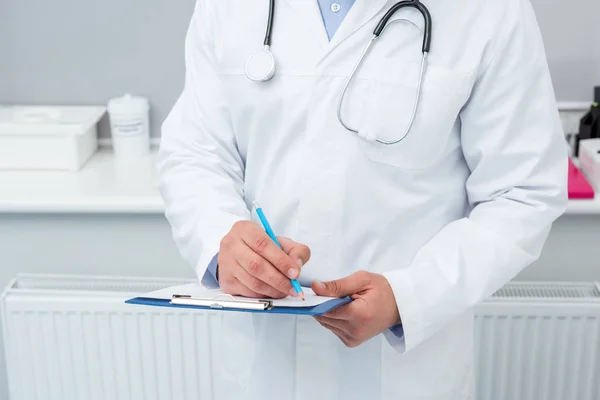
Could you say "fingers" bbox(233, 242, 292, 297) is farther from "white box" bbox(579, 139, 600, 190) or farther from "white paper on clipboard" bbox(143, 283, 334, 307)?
"white box" bbox(579, 139, 600, 190)

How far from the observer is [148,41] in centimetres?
183

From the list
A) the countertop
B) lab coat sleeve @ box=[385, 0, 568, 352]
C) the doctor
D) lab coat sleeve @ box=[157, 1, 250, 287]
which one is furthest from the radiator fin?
lab coat sleeve @ box=[157, 1, 250, 287]

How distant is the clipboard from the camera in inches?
34.3

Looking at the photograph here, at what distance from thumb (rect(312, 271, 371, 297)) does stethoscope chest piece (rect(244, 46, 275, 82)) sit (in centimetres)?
30

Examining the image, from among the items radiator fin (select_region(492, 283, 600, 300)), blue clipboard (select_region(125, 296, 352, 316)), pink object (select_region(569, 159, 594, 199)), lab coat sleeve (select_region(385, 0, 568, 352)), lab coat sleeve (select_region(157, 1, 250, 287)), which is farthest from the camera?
radiator fin (select_region(492, 283, 600, 300))

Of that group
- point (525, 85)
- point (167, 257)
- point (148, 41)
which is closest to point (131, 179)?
point (167, 257)

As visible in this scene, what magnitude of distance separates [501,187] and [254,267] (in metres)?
0.35

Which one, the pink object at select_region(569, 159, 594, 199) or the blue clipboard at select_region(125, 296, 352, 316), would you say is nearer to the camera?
the blue clipboard at select_region(125, 296, 352, 316)

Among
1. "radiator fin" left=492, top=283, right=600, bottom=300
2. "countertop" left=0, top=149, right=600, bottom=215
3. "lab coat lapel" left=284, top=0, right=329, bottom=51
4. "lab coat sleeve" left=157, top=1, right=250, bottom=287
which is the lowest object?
"radiator fin" left=492, top=283, right=600, bottom=300

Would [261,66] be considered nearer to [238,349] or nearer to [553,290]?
[238,349]

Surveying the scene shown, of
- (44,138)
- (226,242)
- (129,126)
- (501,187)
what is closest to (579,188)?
(501,187)

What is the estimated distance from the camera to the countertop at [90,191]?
161cm

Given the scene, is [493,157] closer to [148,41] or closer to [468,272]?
[468,272]

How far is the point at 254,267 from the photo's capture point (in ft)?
3.08
